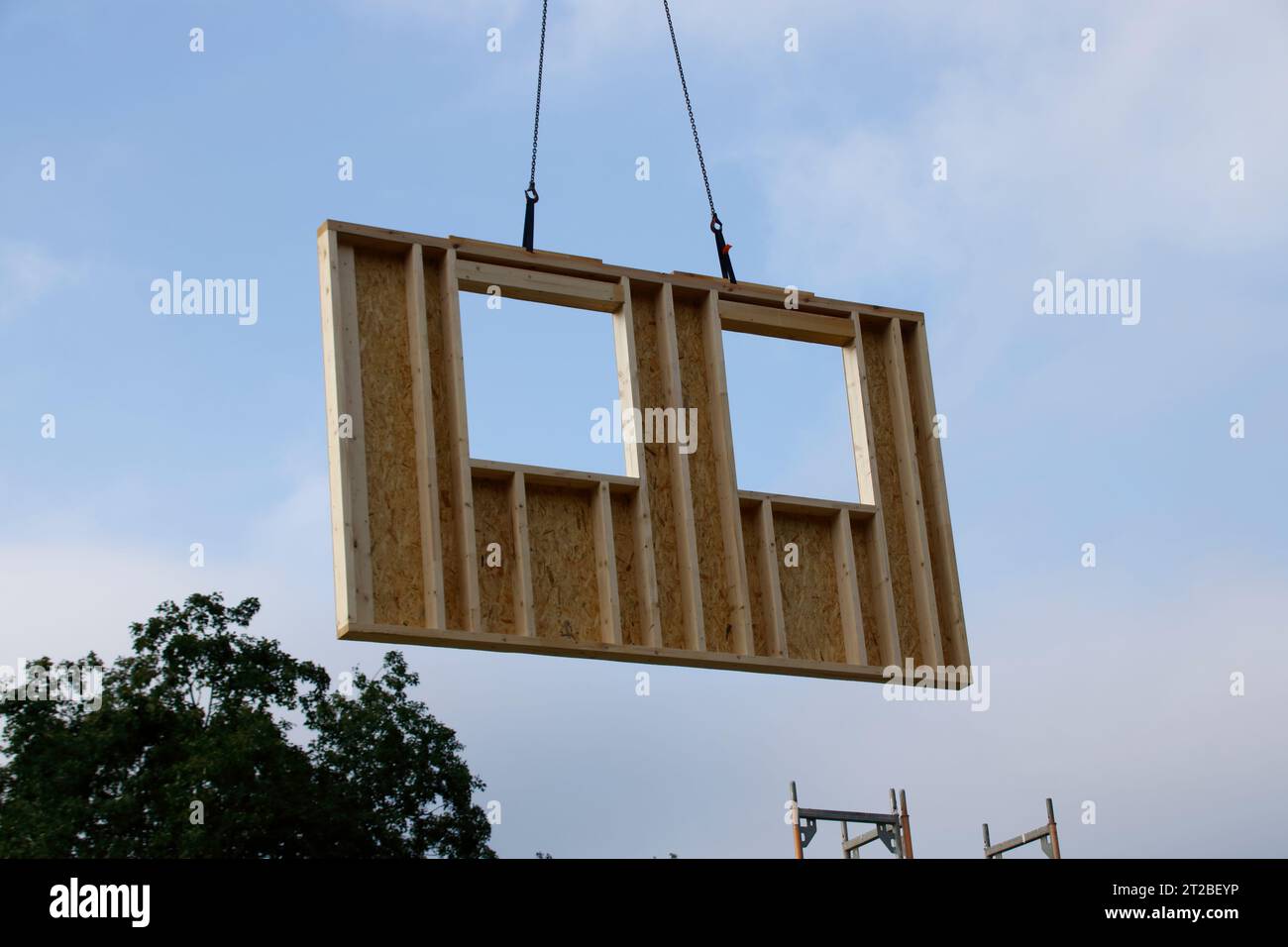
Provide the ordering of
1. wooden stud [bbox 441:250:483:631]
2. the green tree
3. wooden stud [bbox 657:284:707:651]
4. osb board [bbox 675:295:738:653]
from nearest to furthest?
wooden stud [bbox 441:250:483:631] → wooden stud [bbox 657:284:707:651] → osb board [bbox 675:295:738:653] → the green tree

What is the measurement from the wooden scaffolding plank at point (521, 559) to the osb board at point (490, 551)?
4cm

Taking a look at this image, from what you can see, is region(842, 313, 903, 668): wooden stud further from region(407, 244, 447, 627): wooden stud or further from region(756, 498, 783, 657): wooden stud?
region(407, 244, 447, 627): wooden stud

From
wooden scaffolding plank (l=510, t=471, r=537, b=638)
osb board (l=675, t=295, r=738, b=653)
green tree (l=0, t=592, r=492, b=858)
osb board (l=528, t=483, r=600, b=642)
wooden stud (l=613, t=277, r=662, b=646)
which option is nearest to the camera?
wooden scaffolding plank (l=510, t=471, r=537, b=638)

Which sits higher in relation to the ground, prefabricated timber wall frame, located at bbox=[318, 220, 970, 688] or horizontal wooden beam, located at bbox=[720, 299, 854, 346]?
horizontal wooden beam, located at bbox=[720, 299, 854, 346]

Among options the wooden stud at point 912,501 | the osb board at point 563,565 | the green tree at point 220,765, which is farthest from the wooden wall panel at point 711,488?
the green tree at point 220,765

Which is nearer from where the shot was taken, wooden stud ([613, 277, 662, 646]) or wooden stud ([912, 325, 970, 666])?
wooden stud ([613, 277, 662, 646])

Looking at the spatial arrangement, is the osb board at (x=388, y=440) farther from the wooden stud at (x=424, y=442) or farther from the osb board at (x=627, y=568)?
the osb board at (x=627, y=568)

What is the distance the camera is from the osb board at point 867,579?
11.3 meters

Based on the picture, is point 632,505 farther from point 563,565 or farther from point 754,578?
point 754,578

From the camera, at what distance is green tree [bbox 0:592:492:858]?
2084 cm

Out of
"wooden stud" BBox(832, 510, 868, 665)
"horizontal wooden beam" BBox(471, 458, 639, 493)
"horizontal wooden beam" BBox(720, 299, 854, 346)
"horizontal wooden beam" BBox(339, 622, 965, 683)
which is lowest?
"horizontal wooden beam" BBox(339, 622, 965, 683)

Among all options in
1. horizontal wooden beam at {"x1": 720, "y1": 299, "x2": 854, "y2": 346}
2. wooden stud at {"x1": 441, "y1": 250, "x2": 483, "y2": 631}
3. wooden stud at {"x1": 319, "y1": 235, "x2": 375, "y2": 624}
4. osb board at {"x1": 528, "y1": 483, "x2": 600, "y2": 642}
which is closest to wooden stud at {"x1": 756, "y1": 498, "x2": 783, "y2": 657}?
osb board at {"x1": 528, "y1": 483, "x2": 600, "y2": 642}

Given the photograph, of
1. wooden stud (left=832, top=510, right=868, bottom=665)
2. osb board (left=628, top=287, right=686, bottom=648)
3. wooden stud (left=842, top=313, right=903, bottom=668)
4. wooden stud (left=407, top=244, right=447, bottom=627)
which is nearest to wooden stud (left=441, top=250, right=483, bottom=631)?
wooden stud (left=407, top=244, right=447, bottom=627)

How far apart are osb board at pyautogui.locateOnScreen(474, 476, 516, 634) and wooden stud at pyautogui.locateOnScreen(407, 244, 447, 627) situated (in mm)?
298
